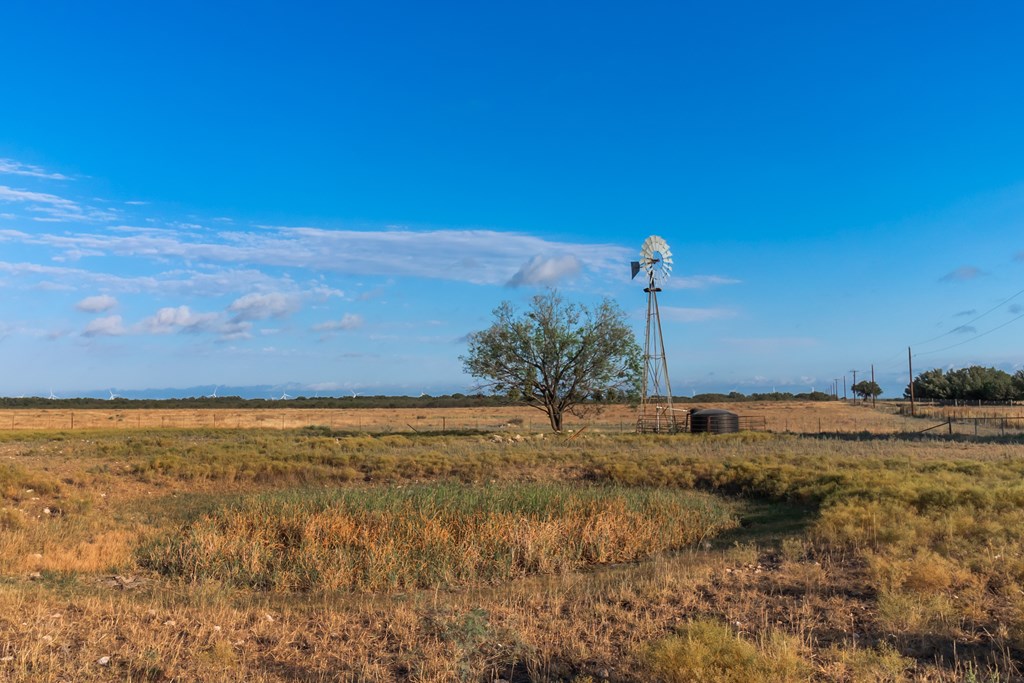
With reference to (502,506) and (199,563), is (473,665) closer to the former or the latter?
(199,563)

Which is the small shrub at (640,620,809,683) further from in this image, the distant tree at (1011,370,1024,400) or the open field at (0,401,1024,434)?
the distant tree at (1011,370,1024,400)

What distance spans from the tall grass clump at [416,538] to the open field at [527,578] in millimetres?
62

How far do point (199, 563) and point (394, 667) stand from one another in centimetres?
734

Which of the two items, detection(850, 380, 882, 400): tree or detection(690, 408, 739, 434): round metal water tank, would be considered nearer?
detection(690, 408, 739, 434): round metal water tank

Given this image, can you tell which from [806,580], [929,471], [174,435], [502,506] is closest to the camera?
[806,580]

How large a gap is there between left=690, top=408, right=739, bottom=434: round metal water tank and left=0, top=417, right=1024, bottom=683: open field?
2327 cm

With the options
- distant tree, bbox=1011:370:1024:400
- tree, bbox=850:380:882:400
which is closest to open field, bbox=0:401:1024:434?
distant tree, bbox=1011:370:1024:400

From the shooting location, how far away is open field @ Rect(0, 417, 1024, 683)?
760cm

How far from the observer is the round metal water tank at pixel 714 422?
49.8 metres

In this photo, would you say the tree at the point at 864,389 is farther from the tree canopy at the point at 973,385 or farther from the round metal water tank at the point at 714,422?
the round metal water tank at the point at 714,422

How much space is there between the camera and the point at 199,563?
525 inches

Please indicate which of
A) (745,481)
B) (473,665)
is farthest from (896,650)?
(745,481)

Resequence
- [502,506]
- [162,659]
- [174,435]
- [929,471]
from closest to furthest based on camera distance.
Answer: [162,659], [502,506], [929,471], [174,435]

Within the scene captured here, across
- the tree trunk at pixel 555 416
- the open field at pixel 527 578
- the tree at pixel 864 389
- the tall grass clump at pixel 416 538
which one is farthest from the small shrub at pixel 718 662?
the tree at pixel 864 389
